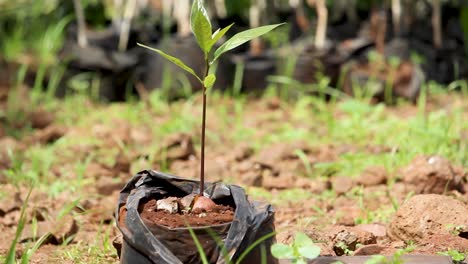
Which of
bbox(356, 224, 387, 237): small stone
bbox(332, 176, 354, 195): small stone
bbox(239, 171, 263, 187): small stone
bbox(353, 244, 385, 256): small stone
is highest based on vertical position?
bbox(353, 244, 385, 256): small stone

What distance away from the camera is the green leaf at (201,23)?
69.6 inches

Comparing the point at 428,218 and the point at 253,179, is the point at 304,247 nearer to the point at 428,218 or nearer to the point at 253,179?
the point at 428,218

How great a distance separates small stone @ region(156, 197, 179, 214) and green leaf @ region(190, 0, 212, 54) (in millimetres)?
376

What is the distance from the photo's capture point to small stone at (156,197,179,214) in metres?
1.87

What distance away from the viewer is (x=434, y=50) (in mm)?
5762

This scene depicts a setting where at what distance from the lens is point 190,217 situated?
182 cm

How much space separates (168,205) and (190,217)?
0.09m

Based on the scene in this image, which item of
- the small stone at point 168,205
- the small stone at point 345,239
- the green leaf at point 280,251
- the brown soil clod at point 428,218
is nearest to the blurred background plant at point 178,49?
the brown soil clod at point 428,218

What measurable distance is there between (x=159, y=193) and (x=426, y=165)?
123 centimetres

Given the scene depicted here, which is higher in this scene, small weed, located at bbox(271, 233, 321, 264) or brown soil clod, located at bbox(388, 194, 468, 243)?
small weed, located at bbox(271, 233, 321, 264)

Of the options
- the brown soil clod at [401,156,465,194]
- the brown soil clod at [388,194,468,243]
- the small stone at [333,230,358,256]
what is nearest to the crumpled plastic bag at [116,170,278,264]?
the small stone at [333,230,358,256]

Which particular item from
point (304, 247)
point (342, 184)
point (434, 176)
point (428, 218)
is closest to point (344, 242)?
point (428, 218)

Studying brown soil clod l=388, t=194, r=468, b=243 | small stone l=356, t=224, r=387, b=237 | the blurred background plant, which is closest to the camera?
brown soil clod l=388, t=194, r=468, b=243

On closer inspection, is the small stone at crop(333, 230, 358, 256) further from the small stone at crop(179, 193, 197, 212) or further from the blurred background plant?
the blurred background plant
